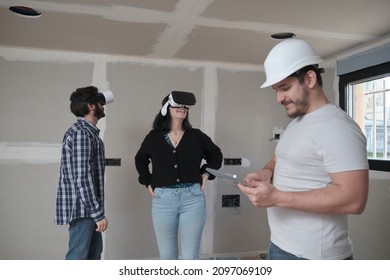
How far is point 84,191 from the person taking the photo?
1195 mm

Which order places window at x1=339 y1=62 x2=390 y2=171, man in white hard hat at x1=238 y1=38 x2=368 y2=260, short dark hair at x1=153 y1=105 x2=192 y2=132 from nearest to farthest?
man in white hard hat at x1=238 y1=38 x2=368 y2=260 < short dark hair at x1=153 y1=105 x2=192 y2=132 < window at x1=339 y1=62 x2=390 y2=171

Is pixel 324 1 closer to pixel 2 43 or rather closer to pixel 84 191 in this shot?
pixel 84 191

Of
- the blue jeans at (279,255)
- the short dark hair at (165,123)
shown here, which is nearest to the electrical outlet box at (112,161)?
the short dark hair at (165,123)

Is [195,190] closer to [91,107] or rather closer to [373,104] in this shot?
[91,107]

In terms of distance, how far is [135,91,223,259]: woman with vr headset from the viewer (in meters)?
1.44

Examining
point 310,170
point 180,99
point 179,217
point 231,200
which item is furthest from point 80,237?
point 231,200

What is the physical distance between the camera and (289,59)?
0.77 meters

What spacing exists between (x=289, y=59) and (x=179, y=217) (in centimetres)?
97

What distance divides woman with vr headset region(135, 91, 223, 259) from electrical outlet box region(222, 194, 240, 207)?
0.80 metres

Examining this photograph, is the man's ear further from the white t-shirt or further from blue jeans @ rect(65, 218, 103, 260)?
the white t-shirt

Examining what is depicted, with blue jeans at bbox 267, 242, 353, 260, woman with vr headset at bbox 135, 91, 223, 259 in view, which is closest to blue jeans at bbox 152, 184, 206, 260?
woman with vr headset at bbox 135, 91, 223, 259

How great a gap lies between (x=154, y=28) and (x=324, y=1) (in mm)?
810
